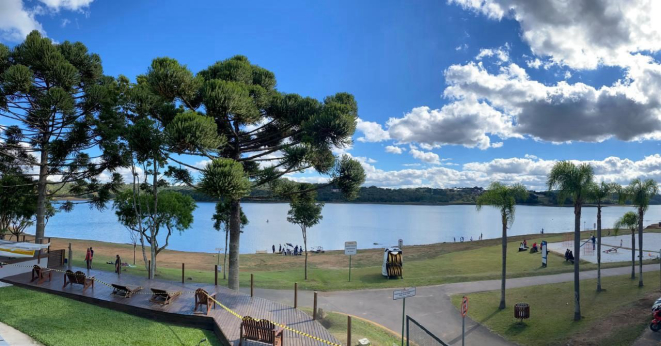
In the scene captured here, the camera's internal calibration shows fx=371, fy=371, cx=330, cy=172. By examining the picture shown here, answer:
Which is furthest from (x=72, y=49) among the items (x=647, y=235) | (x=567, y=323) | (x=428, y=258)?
(x=647, y=235)

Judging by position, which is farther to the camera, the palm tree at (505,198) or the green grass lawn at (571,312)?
the palm tree at (505,198)

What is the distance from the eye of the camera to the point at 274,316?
39.9ft

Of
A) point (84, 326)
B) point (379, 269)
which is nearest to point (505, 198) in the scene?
point (379, 269)

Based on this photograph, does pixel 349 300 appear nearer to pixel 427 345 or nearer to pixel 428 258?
pixel 427 345

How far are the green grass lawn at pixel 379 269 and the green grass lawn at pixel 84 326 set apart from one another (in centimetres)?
941

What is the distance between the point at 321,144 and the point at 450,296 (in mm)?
10704

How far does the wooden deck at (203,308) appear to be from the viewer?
419 inches

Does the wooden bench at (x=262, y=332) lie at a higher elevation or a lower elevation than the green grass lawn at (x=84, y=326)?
higher

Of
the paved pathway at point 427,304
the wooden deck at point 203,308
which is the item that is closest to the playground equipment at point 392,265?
the paved pathway at point 427,304

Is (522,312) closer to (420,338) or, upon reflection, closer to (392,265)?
(420,338)

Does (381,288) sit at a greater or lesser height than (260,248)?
greater

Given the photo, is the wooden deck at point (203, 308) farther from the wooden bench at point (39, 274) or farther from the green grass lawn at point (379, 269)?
the green grass lawn at point (379, 269)

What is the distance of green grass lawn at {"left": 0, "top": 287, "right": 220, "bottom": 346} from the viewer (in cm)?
974

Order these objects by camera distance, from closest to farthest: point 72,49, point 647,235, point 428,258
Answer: point 72,49 → point 428,258 → point 647,235
